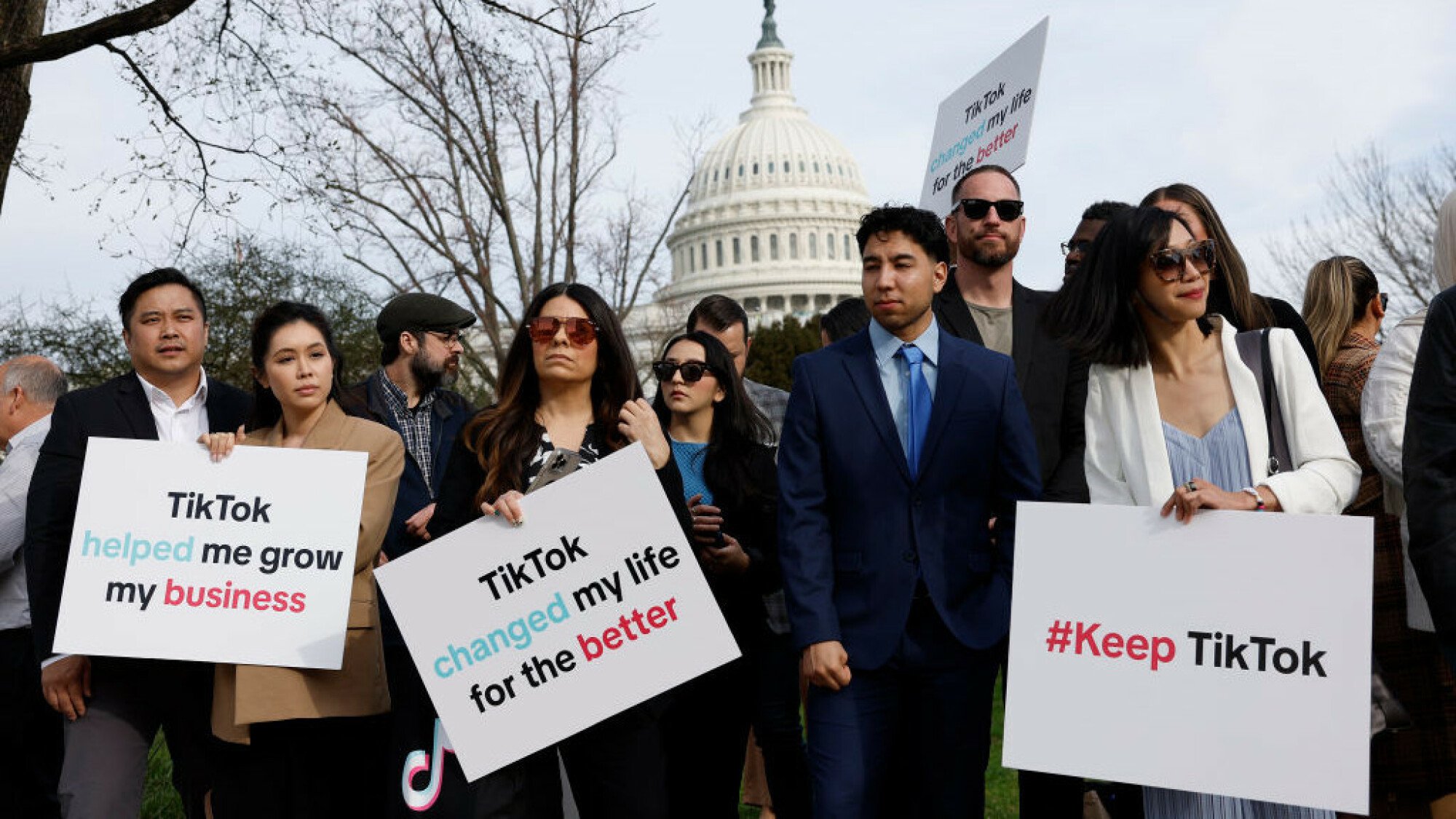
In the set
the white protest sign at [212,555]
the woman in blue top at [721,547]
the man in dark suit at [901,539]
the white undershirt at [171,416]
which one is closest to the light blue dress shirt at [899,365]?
the man in dark suit at [901,539]

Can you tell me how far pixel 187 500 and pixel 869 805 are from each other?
7.20ft

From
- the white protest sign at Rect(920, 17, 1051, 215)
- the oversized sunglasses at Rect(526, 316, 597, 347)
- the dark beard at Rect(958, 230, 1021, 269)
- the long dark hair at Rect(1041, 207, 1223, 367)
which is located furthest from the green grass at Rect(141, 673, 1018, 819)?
the long dark hair at Rect(1041, 207, 1223, 367)

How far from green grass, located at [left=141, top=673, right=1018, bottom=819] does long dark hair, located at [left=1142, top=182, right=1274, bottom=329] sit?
266 cm

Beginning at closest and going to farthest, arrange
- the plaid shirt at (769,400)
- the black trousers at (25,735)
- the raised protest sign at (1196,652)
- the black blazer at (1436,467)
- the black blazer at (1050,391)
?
the black blazer at (1436,467), the raised protest sign at (1196,652), the black blazer at (1050,391), the black trousers at (25,735), the plaid shirt at (769,400)

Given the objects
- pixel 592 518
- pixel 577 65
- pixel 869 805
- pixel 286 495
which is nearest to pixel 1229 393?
pixel 869 805

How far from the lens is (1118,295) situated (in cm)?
355

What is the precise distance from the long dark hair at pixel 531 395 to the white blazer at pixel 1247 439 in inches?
52.4

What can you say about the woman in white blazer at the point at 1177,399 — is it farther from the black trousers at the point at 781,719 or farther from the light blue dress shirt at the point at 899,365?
the black trousers at the point at 781,719

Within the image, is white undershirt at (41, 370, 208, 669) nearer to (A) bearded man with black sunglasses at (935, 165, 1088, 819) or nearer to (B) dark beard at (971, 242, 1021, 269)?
(A) bearded man with black sunglasses at (935, 165, 1088, 819)

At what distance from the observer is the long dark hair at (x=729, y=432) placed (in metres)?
5.06

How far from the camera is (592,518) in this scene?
374 cm

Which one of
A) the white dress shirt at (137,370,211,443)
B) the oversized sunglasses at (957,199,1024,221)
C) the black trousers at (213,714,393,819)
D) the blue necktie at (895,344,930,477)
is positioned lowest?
the black trousers at (213,714,393,819)

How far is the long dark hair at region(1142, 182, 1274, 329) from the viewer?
4113 mm

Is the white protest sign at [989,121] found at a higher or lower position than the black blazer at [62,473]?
higher
